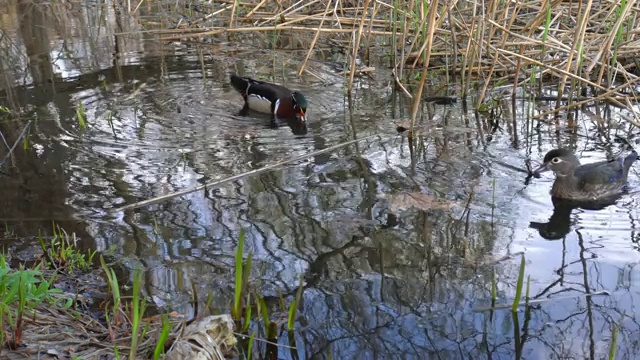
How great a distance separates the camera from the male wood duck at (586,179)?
238 inches

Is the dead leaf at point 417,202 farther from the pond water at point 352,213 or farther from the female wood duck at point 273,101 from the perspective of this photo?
the female wood duck at point 273,101

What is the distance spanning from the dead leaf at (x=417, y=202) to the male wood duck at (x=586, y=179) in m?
0.99

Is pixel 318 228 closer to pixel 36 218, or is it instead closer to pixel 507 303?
pixel 507 303

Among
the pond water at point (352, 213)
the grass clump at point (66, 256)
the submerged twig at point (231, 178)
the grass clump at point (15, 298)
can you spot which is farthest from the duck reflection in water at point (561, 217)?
the grass clump at point (15, 298)

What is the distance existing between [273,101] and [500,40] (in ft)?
8.56

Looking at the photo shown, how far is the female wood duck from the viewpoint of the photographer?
8039 millimetres

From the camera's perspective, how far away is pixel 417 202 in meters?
5.71

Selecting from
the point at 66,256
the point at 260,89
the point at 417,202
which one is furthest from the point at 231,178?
the point at 260,89

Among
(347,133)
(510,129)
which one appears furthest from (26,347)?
(510,129)

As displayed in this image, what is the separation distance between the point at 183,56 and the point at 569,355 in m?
7.56

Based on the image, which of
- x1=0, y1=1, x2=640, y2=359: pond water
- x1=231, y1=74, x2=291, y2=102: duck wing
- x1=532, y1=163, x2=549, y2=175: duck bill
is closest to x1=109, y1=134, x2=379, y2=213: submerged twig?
x1=0, y1=1, x2=640, y2=359: pond water

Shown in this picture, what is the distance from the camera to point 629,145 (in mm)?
7066

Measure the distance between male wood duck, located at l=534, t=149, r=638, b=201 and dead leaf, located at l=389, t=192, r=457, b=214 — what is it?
99cm

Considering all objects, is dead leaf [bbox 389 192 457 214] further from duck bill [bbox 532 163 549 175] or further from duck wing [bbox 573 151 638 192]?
duck wing [bbox 573 151 638 192]
